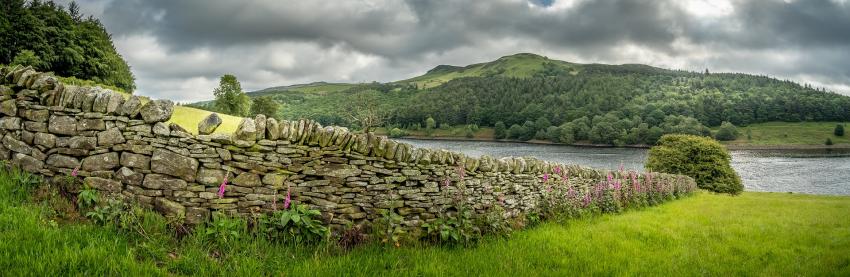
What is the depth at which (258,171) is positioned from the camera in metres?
5.57

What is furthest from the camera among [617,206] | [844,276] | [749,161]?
[749,161]

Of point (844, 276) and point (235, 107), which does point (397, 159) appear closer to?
point (844, 276)

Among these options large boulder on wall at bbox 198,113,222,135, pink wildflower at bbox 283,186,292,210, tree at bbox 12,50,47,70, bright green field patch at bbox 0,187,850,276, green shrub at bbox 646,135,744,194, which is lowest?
green shrub at bbox 646,135,744,194

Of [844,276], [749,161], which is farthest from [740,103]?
[844,276]

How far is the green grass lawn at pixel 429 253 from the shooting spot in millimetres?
3920

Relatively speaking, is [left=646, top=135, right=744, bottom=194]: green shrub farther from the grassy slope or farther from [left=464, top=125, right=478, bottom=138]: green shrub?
[left=464, top=125, right=478, bottom=138]: green shrub

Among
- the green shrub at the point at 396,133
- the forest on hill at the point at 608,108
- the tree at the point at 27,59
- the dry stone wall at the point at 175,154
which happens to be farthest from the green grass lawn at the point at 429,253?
the forest on hill at the point at 608,108

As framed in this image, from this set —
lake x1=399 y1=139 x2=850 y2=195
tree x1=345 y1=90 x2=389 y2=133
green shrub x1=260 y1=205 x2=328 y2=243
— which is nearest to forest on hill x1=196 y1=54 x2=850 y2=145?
lake x1=399 y1=139 x2=850 y2=195

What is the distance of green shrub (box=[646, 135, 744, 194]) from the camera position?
108ft

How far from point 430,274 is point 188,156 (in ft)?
11.7

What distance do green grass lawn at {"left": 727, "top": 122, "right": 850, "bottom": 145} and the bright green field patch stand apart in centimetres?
12626

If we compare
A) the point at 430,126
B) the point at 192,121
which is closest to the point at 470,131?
the point at 430,126

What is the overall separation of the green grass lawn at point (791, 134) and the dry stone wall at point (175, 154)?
131455 millimetres

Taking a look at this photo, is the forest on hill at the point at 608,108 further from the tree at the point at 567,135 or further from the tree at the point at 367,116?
the tree at the point at 367,116
